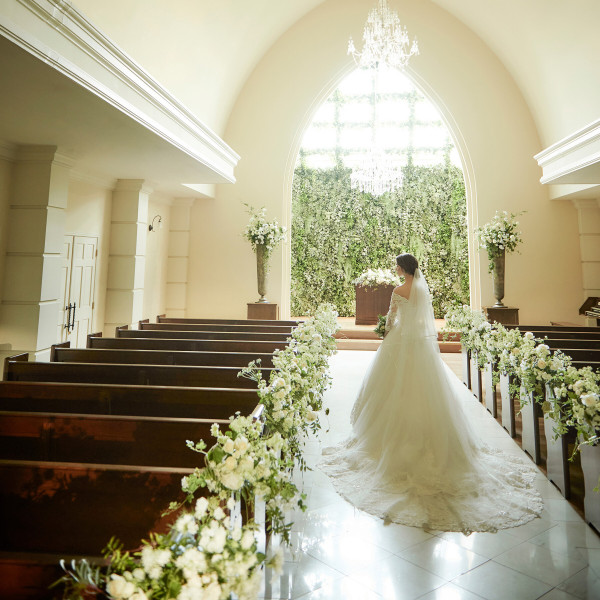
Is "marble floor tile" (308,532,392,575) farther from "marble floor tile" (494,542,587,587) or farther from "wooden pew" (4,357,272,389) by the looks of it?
"wooden pew" (4,357,272,389)

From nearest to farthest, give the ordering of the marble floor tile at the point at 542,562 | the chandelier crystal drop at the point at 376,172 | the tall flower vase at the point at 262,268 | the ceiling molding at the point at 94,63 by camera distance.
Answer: the marble floor tile at the point at 542,562, the ceiling molding at the point at 94,63, the tall flower vase at the point at 262,268, the chandelier crystal drop at the point at 376,172

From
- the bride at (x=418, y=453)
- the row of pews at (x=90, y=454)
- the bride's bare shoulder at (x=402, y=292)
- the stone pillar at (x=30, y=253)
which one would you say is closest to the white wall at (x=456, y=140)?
the stone pillar at (x=30, y=253)

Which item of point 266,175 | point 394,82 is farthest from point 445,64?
point 266,175

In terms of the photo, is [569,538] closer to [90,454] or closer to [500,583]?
[500,583]

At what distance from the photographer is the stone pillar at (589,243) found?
8555 millimetres

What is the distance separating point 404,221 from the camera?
1195 cm

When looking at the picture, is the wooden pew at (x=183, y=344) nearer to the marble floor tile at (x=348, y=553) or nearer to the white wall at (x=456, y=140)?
the marble floor tile at (x=348, y=553)

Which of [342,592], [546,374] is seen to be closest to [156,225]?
[546,374]

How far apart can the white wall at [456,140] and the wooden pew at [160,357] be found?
545 centimetres

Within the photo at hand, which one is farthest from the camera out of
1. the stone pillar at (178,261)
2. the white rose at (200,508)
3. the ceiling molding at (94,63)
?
the stone pillar at (178,261)

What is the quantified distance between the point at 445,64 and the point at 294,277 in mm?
6229

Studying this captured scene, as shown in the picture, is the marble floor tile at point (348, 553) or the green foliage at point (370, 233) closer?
the marble floor tile at point (348, 553)

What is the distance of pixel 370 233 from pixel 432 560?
10.4 meters

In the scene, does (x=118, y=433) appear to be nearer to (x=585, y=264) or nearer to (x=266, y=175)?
(x=266, y=175)
